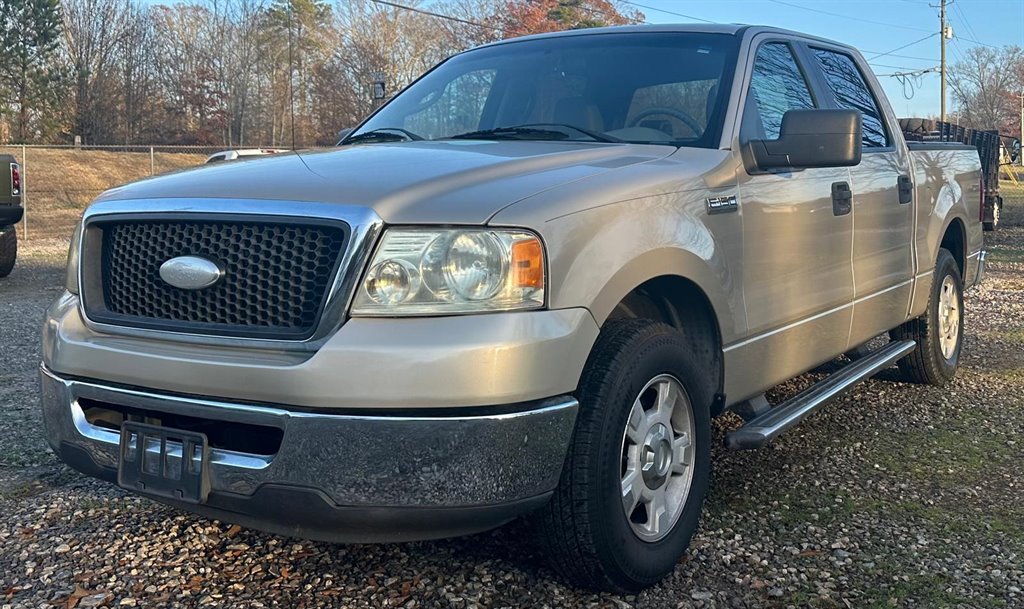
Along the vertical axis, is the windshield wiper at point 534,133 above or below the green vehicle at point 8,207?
above

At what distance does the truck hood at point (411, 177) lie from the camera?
253 cm

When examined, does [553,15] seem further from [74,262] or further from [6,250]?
[74,262]

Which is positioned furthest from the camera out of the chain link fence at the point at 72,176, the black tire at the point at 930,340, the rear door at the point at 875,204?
the chain link fence at the point at 72,176

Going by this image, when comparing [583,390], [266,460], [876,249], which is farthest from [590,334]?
[876,249]

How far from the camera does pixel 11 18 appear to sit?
45344mm

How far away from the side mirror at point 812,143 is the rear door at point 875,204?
2.49ft

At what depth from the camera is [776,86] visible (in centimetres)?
407

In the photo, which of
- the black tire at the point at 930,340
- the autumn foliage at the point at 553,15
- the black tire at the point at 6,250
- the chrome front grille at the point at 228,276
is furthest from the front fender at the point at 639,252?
the autumn foliage at the point at 553,15

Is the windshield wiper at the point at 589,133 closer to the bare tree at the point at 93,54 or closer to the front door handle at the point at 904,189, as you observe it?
the front door handle at the point at 904,189

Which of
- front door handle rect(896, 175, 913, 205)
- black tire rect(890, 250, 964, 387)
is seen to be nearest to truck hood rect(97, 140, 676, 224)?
front door handle rect(896, 175, 913, 205)

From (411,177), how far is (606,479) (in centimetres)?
100

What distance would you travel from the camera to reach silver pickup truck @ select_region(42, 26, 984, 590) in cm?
240

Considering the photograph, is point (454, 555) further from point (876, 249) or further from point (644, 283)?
point (876, 249)

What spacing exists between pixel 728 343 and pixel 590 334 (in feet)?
Result: 3.05
